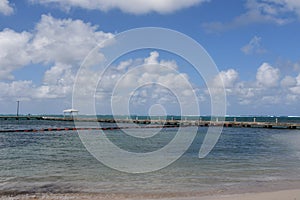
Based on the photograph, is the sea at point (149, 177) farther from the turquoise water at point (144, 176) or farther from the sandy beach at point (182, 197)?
the sandy beach at point (182, 197)

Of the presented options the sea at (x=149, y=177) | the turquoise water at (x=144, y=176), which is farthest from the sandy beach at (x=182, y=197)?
the turquoise water at (x=144, y=176)

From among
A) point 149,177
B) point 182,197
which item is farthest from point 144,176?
point 182,197

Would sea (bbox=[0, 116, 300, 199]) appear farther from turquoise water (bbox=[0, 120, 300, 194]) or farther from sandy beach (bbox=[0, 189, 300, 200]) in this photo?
sandy beach (bbox=[0, 189, 300, 200])

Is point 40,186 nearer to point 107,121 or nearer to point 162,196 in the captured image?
point 162,196

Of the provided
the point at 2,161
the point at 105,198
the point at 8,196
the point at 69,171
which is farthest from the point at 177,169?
the point at 2,161

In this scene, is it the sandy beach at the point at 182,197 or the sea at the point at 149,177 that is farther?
the sea at the point at 149,177

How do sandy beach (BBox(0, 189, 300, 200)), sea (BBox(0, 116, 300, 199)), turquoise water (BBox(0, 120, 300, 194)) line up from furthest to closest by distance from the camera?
1. turquoise water (BBox(0, 120, 300, 194))
2. sea (BBox(0, 116, 300, 199))
3. sandy beach (BBox(0, 189, 300, 200))

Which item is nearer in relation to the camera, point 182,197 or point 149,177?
point 182,197

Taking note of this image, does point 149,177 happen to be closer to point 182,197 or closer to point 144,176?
point 144,176

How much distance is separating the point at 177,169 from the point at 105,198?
8196 millimetres

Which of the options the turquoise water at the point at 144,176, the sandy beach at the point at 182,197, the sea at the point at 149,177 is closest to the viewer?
the sandy beach at the point at 182,197

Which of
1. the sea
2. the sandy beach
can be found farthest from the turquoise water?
the sandy beach

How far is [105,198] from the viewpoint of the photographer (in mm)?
13422

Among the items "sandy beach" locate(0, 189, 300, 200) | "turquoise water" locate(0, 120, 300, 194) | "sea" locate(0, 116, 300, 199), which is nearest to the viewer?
"sandy beach" locate(0, 189, 300, 200)
